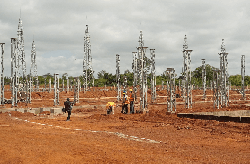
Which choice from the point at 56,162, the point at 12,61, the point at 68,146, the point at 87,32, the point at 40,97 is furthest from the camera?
the point at 87,32

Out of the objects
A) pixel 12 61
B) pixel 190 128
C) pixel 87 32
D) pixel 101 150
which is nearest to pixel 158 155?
pixel 101 150

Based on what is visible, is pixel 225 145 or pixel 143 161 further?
pixel 225 145

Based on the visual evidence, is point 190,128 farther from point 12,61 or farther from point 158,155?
point 12,61

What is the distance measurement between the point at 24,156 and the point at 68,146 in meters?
1.78

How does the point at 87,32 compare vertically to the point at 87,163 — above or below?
above

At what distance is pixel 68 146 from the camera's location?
29.8ft

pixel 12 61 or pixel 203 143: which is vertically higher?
pixel 12 61

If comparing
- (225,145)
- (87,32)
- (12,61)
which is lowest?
(225,145)

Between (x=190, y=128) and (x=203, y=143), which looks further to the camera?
(x=190, y=128)

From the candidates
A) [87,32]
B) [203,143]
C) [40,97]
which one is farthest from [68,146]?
[87,32]

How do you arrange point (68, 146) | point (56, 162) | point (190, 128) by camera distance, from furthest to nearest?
1. point (190, 128)
2. point (68, 146)
3. point (56, 162)

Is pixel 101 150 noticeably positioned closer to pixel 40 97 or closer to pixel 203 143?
pixel 203 143

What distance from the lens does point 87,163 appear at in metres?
7.09

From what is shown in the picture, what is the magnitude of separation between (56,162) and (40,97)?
43.9 metres
